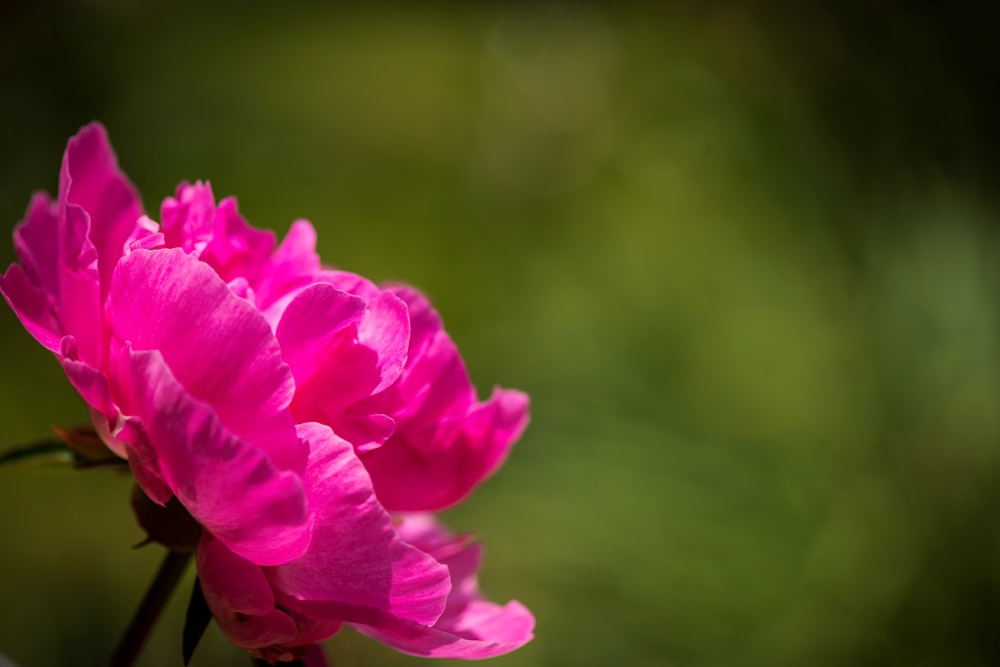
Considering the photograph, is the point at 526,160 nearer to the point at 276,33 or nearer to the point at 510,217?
the point at 510,217

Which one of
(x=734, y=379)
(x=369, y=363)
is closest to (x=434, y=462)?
(x=369, y=363)

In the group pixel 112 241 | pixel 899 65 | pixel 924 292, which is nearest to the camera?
pixel 112 241

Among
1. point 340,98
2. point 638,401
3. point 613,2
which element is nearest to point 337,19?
point 340,98

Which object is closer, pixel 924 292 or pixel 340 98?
pixel 924 292

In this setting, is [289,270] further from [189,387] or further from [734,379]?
[734,379]

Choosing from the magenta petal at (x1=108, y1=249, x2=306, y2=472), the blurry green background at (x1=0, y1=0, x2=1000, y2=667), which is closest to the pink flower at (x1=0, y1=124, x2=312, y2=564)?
the magenta petal at (x1=108, y1=249, x2=306, y2=472)

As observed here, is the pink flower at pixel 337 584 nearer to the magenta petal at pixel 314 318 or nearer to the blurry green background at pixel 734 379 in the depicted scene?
the magenta petal at pixel 314 318

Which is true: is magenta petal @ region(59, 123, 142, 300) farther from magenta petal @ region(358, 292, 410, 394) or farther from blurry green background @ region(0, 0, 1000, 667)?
blurry green background @ region(0, 0, 1000, 667)
